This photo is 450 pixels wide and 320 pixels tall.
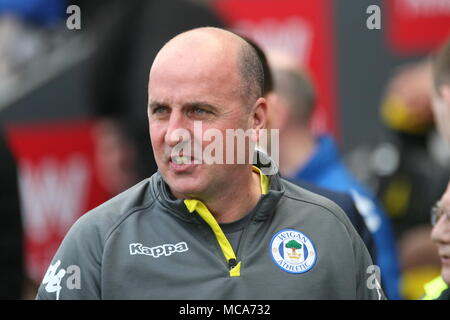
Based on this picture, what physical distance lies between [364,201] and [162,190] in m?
1.87

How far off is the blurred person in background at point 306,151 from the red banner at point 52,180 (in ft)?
6.07

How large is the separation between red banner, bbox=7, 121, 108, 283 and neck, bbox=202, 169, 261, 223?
365 centimetres

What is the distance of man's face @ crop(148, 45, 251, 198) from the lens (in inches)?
99.4

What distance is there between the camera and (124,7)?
6.61 meters

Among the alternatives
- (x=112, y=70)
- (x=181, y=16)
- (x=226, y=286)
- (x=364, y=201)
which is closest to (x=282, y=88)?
(x=364, y=201)

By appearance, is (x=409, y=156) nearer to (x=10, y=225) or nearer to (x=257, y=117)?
(x=10, y=225)

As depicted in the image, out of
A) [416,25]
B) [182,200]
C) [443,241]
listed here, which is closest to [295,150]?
[443,241]

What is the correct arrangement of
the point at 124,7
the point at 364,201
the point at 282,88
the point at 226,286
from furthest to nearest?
the point at 124,7 < the point at 282,88 < the point at 364,201 < the point at 226,286

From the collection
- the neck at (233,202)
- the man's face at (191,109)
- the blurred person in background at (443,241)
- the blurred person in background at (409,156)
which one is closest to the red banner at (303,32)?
the blurred person in background at (409,156)

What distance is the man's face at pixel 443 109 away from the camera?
3.39 metres

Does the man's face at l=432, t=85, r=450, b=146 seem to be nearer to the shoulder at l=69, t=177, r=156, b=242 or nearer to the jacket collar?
the jacket collar

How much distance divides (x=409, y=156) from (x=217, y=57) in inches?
172

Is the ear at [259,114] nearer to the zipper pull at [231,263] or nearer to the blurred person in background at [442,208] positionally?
the zipper pull at [231,263]

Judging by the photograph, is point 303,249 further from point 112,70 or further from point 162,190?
point 112,70
